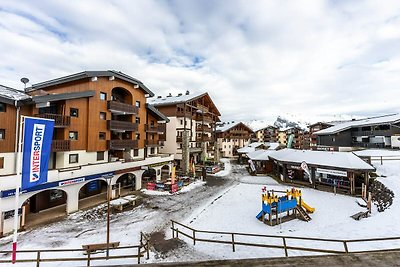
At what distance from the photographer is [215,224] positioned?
15.1 m

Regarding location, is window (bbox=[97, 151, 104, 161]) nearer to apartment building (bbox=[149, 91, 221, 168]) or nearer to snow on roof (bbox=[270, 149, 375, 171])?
apartment building (bbox=[149, 91, 221, 168])

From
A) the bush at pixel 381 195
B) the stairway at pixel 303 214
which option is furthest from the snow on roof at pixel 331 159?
the stairway at pixel 303 214

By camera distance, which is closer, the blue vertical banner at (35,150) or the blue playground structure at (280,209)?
the blue vertical banner at (35,150)

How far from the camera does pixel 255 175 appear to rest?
34344 mm

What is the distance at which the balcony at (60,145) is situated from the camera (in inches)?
711

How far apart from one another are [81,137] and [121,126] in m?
4.74

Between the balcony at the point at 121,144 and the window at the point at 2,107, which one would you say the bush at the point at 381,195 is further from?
the window at the point at 2,107

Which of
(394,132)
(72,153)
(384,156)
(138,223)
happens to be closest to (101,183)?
(72,153)

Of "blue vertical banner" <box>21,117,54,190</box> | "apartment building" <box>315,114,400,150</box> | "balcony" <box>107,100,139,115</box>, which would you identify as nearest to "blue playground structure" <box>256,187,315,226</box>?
"blue vertical banner" <box>21,117,54,190</box>

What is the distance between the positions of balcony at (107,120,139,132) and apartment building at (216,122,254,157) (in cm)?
4026

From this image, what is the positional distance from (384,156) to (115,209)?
3370cm

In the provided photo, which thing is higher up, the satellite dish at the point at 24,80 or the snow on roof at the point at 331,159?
the satellite dish at the point at 24,80

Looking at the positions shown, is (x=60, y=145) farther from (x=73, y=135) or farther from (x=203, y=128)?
(x=203, y=128)

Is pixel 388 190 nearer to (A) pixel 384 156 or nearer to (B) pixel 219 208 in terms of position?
(A) pixel 384 156
